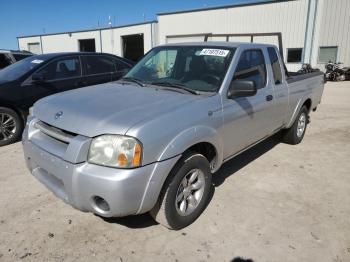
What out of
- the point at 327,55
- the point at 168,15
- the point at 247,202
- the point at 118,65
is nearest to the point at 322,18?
the point at 327,55

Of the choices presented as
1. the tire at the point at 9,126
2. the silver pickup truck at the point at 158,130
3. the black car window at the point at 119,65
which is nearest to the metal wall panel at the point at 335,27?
the black car window at the point at 119,65

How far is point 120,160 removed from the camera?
2.58 meters

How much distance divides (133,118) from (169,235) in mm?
1274

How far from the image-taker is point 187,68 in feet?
12.8

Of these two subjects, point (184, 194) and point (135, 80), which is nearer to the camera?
point (184, 194)

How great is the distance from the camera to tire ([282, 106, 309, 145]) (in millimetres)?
5816

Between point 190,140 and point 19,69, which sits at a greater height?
point 19,69

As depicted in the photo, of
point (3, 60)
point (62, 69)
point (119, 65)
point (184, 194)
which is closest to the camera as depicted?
point (184, 194)

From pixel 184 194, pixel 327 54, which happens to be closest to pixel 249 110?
pixel 184 194

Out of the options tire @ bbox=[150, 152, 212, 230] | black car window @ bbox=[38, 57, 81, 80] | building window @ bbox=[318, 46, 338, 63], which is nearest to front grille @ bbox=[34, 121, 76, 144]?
tire @ bbox=[150, 152, 212, 230]

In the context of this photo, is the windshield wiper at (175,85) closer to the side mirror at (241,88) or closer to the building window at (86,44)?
the side mirror at (241,88)

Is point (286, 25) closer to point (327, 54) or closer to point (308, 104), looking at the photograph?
point (327, 54)

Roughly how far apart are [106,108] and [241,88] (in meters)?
1.48

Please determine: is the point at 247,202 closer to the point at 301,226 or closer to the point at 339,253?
the point at 301,226
